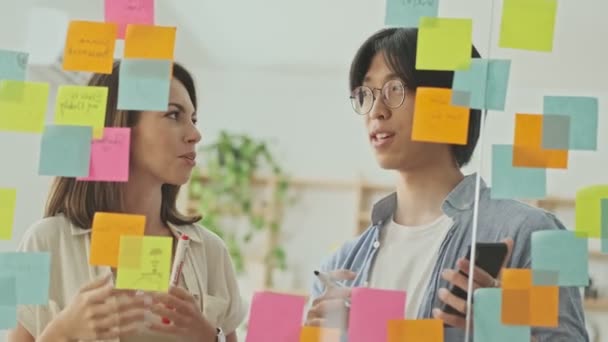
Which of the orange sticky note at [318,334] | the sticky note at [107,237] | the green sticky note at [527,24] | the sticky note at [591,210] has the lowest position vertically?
the orange sticky note at [318,334]

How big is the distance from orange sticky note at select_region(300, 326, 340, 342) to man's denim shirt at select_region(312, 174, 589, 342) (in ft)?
0.25

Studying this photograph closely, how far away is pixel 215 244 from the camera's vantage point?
41.1 inches

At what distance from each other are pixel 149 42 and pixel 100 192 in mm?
241

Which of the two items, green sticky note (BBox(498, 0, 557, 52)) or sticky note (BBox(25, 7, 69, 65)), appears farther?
sticky note (BBox(25, 7, 69, 65))

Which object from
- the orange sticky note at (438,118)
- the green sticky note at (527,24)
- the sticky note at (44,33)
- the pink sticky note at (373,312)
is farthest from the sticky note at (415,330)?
the sticky note at (44,33)

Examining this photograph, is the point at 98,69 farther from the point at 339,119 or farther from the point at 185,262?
the point at 339,119

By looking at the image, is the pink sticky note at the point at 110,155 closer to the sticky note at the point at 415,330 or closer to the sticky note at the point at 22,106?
the sticky note at the point at 22,106

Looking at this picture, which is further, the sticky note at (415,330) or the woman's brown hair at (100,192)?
the woman's brown hair at (100,192)

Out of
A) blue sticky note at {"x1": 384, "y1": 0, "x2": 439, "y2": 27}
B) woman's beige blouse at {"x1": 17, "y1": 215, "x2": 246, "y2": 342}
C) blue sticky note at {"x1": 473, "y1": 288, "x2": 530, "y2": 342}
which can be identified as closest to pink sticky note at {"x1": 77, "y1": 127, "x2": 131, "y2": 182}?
woman's beige blouse at {"x1": 17, "y1": 215, "x2": 246, "y2": 342}

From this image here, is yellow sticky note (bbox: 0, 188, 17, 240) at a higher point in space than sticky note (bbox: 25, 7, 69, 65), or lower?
lower

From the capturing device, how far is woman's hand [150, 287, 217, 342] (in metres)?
0.89

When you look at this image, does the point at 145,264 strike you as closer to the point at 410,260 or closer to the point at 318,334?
the point at 318,334

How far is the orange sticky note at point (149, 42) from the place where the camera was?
0.89m

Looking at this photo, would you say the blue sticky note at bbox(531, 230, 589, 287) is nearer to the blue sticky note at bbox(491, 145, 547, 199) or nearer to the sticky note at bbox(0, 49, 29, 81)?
the blue sticky note at bbox(491, 145, 547, 199)
